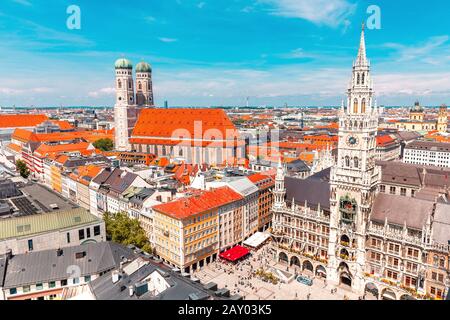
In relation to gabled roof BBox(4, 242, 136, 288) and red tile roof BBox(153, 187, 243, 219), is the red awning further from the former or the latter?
gabled roof BBox(4, 242, 136, 288)

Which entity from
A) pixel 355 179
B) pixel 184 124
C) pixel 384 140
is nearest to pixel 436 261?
pixel 355 179

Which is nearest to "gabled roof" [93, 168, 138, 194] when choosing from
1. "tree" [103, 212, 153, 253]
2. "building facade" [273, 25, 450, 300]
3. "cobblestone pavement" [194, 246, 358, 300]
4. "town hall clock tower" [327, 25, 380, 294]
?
"tree" [103, 212, 153, 253]

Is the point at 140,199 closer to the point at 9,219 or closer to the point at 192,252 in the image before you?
the point at 192,252

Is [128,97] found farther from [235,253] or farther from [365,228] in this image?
[365,228]

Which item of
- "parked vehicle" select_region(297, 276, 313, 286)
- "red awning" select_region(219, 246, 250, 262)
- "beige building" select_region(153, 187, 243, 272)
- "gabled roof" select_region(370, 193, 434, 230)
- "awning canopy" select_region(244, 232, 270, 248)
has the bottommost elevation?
"parked vehicle" select_region(297, 276, 313, 286)

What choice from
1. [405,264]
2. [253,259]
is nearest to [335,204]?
[405,264]
